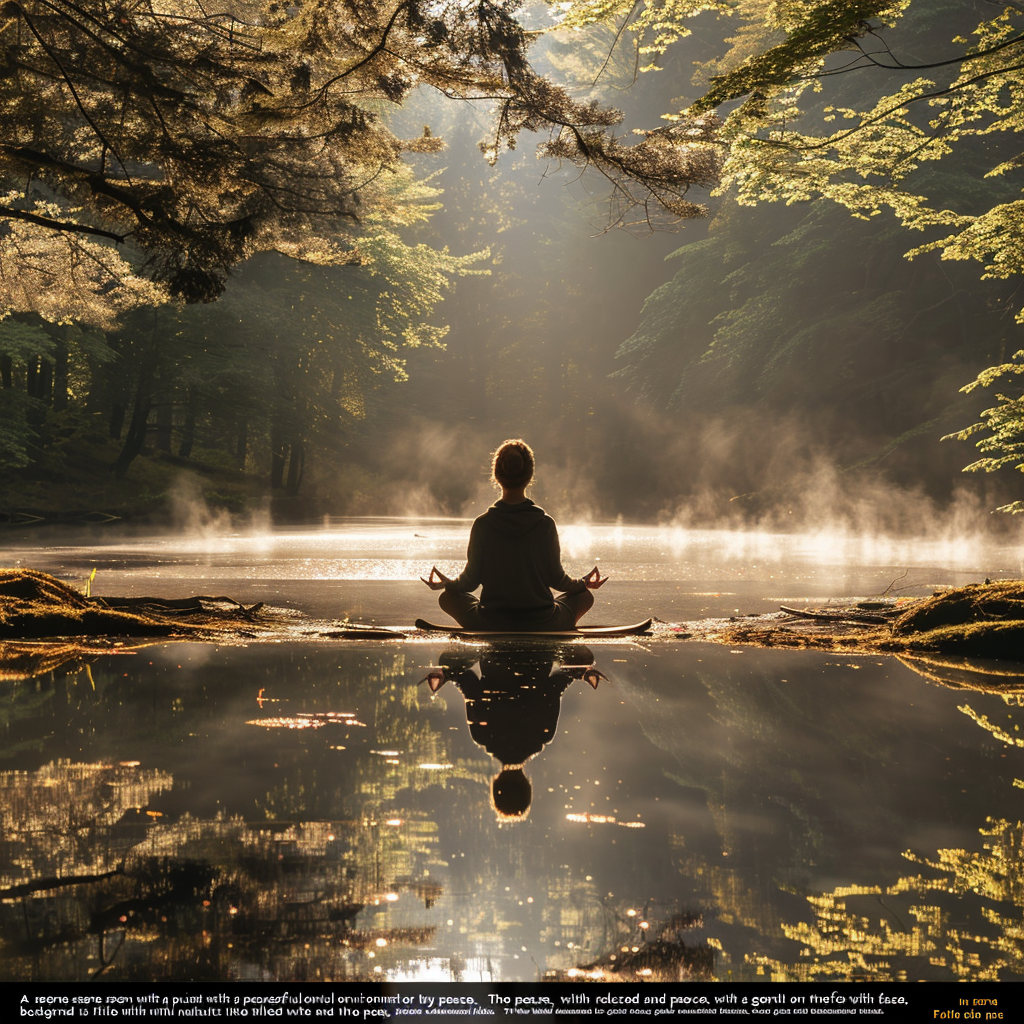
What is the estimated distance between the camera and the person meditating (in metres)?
7.42

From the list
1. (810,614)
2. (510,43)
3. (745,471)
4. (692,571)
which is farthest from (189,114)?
(745,471)

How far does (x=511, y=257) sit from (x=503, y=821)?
59.5 meters

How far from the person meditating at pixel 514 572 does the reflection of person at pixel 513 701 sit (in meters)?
0.47

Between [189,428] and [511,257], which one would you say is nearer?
[189,428]

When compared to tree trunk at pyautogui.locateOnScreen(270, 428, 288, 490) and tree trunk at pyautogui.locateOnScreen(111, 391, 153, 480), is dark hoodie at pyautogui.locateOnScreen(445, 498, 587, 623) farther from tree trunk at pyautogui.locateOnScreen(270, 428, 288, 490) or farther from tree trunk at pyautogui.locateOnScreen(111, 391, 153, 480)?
tree trunk at pyautogui.locateOnScreen(270, 428, 288, 490)

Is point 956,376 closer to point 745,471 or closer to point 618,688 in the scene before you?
point 745,471

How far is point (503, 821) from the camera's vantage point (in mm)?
3438

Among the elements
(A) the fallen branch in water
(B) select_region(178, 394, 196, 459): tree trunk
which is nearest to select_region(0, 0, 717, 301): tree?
Result: (A) the fallen branch in water

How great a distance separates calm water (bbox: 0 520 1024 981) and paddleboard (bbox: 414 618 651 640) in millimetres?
799

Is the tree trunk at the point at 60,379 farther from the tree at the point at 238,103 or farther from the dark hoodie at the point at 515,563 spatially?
the dark hoodie at the point at 515,563

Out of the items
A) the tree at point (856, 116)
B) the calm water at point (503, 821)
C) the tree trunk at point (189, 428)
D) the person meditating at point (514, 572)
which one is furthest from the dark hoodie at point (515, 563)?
the tree trunk at point (189, 428)

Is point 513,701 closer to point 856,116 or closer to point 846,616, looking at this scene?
point 846,616

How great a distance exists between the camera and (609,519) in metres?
37.2

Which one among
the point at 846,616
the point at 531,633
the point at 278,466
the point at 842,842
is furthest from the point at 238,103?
the point at 278,466
